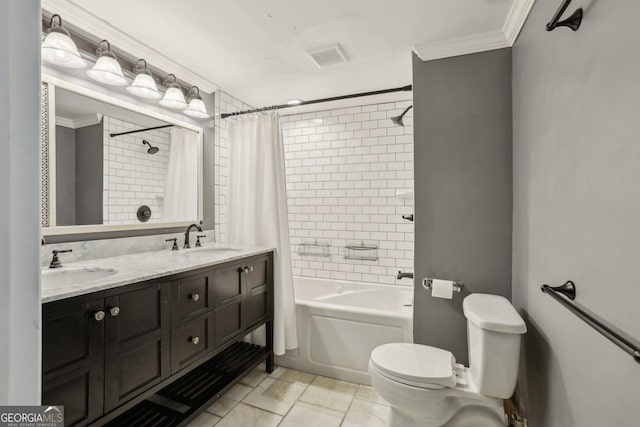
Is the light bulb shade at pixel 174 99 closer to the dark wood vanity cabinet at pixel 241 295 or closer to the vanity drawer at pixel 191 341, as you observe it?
the dark wood vanity cabinet at pixel 241 295

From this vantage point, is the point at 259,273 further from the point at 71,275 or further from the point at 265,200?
the point at 71,275

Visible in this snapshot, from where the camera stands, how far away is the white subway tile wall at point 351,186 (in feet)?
10.3

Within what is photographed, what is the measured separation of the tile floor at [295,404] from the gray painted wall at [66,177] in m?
1.47

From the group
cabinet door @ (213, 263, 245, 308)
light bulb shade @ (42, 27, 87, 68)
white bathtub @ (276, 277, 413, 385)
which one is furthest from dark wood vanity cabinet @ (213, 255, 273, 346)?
light bulb shade @ (42, 27, 87, 68)

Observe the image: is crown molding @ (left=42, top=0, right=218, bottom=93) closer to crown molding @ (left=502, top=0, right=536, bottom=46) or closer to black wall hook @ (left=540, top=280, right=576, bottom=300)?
crown molding @ (left=502, top=0, right=536, bottom=46)

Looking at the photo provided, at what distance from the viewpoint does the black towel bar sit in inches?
29.9

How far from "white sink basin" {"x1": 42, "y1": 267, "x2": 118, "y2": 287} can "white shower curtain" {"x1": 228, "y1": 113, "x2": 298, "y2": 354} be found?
1.17m

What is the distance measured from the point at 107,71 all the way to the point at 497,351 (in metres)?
2.63

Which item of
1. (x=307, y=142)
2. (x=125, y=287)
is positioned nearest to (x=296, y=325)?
(x=125, y=287)

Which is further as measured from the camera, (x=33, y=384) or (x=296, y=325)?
(x=296, y=325)

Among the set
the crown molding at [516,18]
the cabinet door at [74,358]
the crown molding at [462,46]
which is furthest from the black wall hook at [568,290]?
the cabinet door at [74,358]

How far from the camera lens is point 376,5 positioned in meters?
1.71

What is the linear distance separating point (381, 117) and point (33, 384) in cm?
324

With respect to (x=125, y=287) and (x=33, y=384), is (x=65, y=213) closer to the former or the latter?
(x=125, y=287)
